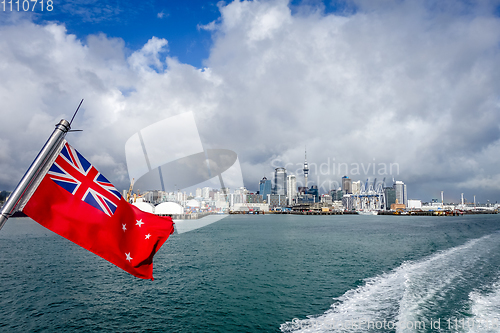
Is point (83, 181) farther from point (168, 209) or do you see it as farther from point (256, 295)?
point (168, 209)

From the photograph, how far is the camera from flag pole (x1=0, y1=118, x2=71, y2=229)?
115 inches

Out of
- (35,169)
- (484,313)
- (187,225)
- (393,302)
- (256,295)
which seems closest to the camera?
(35,169)

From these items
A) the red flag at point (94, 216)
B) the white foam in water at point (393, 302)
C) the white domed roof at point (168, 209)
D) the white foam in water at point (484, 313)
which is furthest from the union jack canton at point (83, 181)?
the white domed roof at point (168, 209)

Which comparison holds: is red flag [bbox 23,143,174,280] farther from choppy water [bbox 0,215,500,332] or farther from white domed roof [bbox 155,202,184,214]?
white domed roof [bbox 155,202,184,214]

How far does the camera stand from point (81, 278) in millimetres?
16547

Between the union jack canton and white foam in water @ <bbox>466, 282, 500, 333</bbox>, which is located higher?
the union jack canton

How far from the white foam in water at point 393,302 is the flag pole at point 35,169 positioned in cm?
946

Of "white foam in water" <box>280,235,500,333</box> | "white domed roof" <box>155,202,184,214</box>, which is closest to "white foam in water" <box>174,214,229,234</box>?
"white domed roof" <box>155,202,184,214</box>

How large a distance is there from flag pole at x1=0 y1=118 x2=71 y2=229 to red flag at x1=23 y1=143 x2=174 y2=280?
42.1 inches

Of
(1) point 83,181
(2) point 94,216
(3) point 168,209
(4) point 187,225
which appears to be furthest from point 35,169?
(3) point 168,209

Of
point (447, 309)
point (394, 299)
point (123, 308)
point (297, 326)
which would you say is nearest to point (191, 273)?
point (123, 308)

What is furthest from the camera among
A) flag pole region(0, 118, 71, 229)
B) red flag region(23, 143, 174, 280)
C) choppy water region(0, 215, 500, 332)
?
choppy water region(0, 215, 500, 332)

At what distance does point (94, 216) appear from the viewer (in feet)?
15.5

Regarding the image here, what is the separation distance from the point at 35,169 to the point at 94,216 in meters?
1.76
